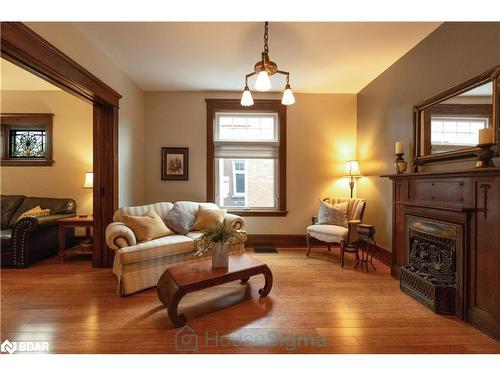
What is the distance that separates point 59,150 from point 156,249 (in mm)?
3059

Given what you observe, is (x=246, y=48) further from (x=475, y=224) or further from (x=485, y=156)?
(x=475, y=224)

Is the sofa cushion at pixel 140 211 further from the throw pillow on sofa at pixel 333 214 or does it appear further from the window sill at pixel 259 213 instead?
the throw pillow on sofa at pixel 333 214

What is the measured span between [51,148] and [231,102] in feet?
10.7

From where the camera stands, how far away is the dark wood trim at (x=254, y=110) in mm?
4262

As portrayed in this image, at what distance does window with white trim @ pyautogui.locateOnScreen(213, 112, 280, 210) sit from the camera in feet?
14.3

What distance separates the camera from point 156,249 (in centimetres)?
265

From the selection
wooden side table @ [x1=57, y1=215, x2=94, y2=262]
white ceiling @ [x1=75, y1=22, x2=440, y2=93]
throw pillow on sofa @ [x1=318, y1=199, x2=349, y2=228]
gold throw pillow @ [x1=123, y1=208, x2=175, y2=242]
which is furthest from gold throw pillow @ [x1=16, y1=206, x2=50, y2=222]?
throw pillow on sofa @ [x1=318, y1=199, x2=349, y2=228]

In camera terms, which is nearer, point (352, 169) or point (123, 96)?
point (123, 96)

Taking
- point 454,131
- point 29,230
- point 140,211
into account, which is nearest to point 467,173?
point 454,131

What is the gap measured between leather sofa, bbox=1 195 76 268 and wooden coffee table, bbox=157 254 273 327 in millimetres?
2391

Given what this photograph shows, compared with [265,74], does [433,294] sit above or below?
below

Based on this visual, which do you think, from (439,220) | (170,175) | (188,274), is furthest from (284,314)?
(170,175)

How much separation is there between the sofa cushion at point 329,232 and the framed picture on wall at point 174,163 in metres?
2.43

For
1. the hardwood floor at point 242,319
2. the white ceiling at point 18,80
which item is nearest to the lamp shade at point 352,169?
the hardwood floor at point 242,319
